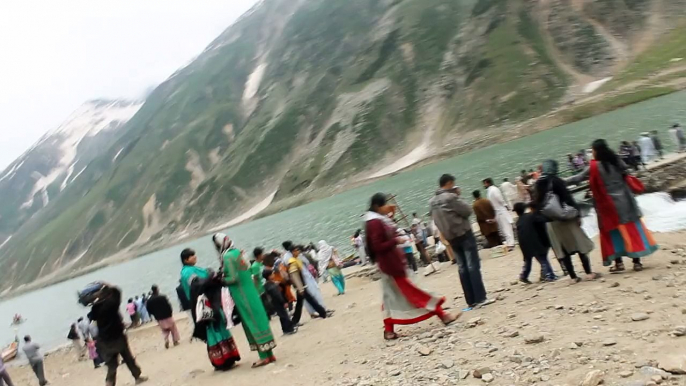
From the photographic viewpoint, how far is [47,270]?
636ft

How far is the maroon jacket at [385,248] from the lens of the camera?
8.02 metres

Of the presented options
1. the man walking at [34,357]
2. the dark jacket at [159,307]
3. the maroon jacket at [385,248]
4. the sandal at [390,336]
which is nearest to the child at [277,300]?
the sandal at [390,336]

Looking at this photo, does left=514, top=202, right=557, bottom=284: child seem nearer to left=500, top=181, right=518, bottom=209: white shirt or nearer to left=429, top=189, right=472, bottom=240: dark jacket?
left=429, top=189, right=472, bottom=240: dark jacket

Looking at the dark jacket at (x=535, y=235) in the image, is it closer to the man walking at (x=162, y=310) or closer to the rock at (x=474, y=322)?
the rock at (x=474, y=322)

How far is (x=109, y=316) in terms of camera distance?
381 inches

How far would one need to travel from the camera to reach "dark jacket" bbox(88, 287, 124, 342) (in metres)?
9.58

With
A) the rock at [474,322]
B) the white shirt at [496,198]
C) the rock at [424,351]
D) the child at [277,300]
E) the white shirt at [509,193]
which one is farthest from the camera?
the white shirt at [509,193]

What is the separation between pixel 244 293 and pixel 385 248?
240 centimetres

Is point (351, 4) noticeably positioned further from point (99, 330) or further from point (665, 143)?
point (99, 330)

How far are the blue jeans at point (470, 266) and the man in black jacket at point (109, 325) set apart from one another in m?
5.89

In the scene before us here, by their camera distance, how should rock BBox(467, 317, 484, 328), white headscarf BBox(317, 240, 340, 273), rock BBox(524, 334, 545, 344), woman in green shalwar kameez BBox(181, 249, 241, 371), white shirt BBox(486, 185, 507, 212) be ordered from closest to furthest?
rock BBox(524, 334, 545, 344), rock BBox(467, 317, 484, 328), woman in green shalwar kameez BBox(181, 249, 241, 371), white shirt BBox(486, 185, 507, 212), white headscarf BBox(317, 240, 340, 273)

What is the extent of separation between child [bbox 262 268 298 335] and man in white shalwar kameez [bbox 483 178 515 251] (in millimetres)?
6435

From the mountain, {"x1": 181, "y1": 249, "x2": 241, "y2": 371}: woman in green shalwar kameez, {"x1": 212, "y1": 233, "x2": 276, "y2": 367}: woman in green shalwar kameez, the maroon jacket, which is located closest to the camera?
the maroon jacket

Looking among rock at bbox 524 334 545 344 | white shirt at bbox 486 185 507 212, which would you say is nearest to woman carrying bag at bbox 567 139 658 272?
rock at bbox 524 334 545 344
